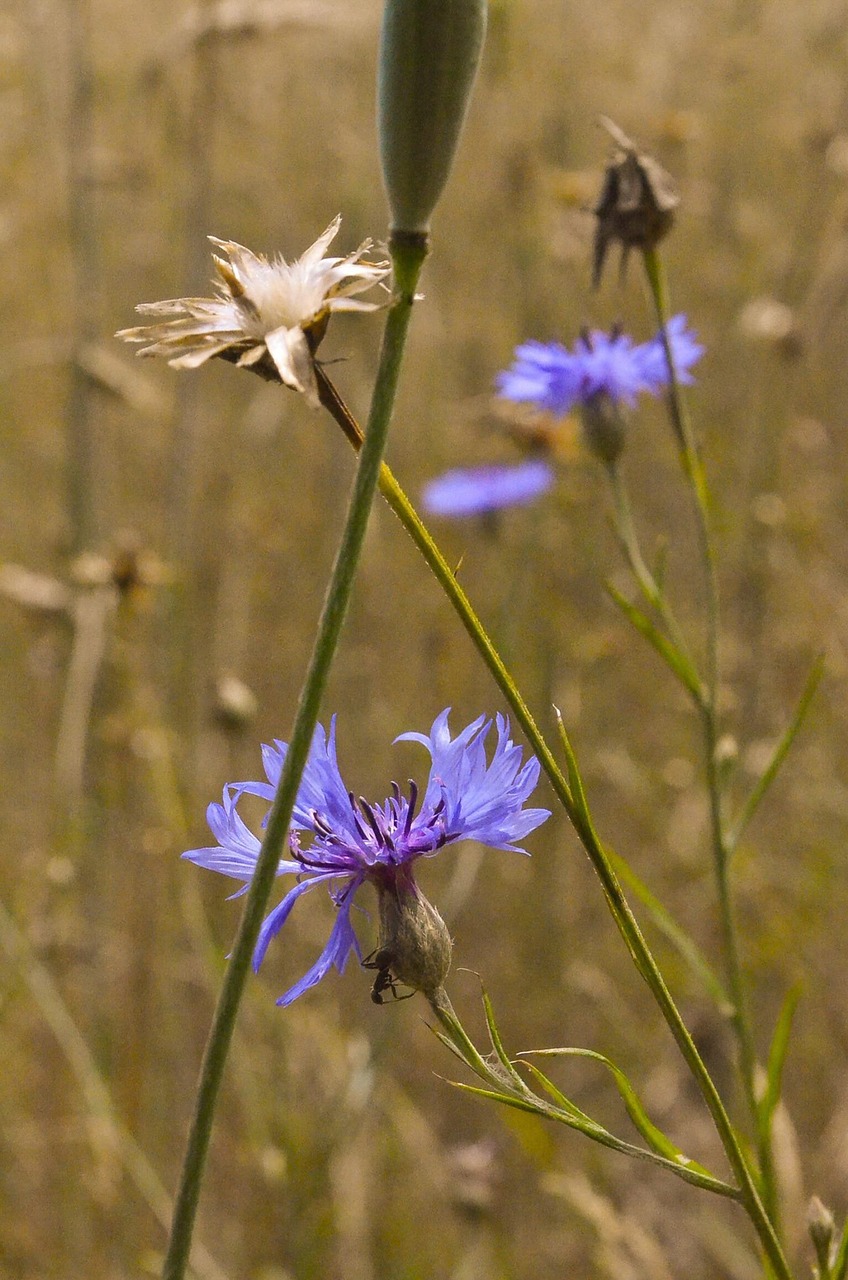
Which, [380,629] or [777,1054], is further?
[380,629]

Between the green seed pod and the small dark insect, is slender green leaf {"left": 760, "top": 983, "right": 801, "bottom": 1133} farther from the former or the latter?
the green seed pod

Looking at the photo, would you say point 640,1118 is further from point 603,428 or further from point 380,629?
point 380,629

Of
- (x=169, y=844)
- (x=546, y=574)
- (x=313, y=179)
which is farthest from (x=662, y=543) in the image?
(x=313, y=179)

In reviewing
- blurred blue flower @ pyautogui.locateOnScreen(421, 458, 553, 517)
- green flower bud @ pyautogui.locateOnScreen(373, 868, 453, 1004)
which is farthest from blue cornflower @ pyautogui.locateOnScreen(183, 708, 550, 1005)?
blurred blue flower @ pyautogui.locateOnScreen(421, 458, 553, 517)

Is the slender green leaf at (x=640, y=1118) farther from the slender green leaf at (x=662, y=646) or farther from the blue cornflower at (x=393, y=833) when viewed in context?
the slender green leaf at (x=662, y=646)

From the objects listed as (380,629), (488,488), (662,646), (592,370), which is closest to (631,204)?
(592,370)

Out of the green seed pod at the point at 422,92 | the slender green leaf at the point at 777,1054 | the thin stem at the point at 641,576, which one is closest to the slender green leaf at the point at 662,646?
the thin stem at the point at 641,576

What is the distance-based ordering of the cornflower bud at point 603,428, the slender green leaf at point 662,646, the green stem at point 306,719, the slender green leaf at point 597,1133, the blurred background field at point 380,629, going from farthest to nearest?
the blurred background field at point 380,629 → the cornflower bud at point 603,428 → the slender green leaf at point 662,646 → the slender green leaf at point 597,1133 → the green stem at point 306,719
